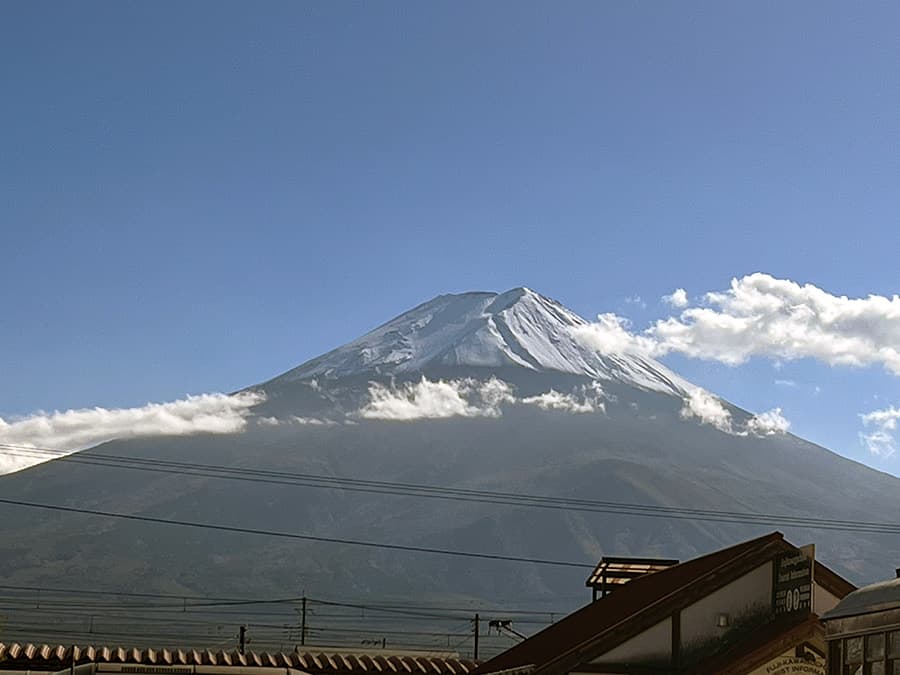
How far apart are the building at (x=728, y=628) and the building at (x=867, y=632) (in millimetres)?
7555

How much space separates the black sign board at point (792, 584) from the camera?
27.4 meters

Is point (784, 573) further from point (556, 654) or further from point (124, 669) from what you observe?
point (124, 669)

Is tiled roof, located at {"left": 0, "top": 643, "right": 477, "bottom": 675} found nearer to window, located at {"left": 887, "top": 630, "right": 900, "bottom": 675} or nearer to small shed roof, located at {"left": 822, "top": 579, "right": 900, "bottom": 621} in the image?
small shed roof, located at {"left": 822, "top": 579, "right": 900, "bottom": 621}

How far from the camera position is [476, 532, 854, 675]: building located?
27.2m

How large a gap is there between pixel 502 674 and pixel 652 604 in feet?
13.2

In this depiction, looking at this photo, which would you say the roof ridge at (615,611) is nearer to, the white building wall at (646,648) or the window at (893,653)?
the white building wall at (646,648)

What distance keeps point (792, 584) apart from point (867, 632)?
923cm

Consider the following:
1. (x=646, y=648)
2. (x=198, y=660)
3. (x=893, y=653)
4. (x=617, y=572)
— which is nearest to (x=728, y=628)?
(x=646, y=648)

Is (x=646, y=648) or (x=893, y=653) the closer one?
(x=893, y=653)

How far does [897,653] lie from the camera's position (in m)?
17.8

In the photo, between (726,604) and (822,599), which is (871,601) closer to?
(726,604)

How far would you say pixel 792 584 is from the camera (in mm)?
27641

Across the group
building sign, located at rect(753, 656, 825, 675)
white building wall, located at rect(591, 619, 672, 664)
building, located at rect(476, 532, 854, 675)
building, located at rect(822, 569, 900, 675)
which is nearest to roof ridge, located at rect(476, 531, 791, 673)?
building, located at rect(476, 532, 854, 675)

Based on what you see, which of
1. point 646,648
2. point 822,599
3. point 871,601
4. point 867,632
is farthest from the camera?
point 822,599
